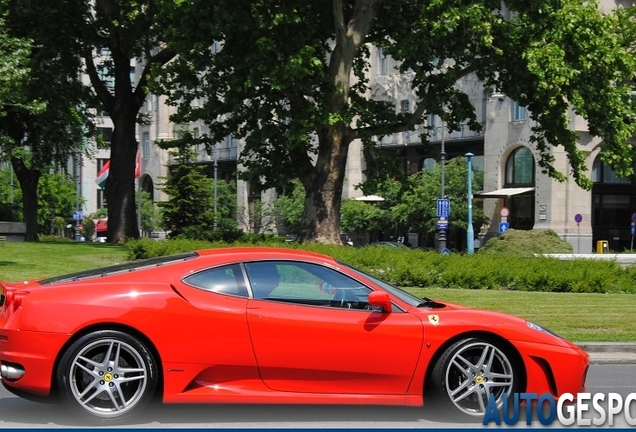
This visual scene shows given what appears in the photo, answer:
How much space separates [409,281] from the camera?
21016mm

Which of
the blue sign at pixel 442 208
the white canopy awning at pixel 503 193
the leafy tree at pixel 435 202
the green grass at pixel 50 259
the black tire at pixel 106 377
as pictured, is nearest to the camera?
the black tire at pixel 106 377

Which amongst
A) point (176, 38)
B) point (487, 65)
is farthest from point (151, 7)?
point (487, 65)

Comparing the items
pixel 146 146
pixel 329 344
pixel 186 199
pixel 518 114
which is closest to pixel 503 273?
pixel 329 344

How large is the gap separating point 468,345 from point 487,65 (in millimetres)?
20329

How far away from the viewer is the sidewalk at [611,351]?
11.5m

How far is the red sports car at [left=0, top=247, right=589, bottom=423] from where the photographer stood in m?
7.16

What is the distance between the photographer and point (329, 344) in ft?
24.1

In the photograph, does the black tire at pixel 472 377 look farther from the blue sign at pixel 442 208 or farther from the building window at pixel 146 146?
the building window at pixel 146 146

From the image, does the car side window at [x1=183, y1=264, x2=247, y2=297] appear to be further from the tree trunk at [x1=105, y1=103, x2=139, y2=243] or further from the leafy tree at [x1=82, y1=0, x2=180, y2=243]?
the tree trunk at [x1=105, y1=103, x2=139, y2=243]

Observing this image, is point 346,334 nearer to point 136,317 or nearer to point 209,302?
point 209,302

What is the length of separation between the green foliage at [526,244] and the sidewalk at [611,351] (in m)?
16.0

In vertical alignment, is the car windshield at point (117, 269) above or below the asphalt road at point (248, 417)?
above

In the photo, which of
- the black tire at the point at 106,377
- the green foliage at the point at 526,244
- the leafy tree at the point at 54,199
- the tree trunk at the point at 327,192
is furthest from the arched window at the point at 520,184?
the black tire at the point at 106,377

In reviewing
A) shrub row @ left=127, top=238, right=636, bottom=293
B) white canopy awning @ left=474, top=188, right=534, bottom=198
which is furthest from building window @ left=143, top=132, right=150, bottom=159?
shrub row @ left=127, top=238, right=636, bottom=293
